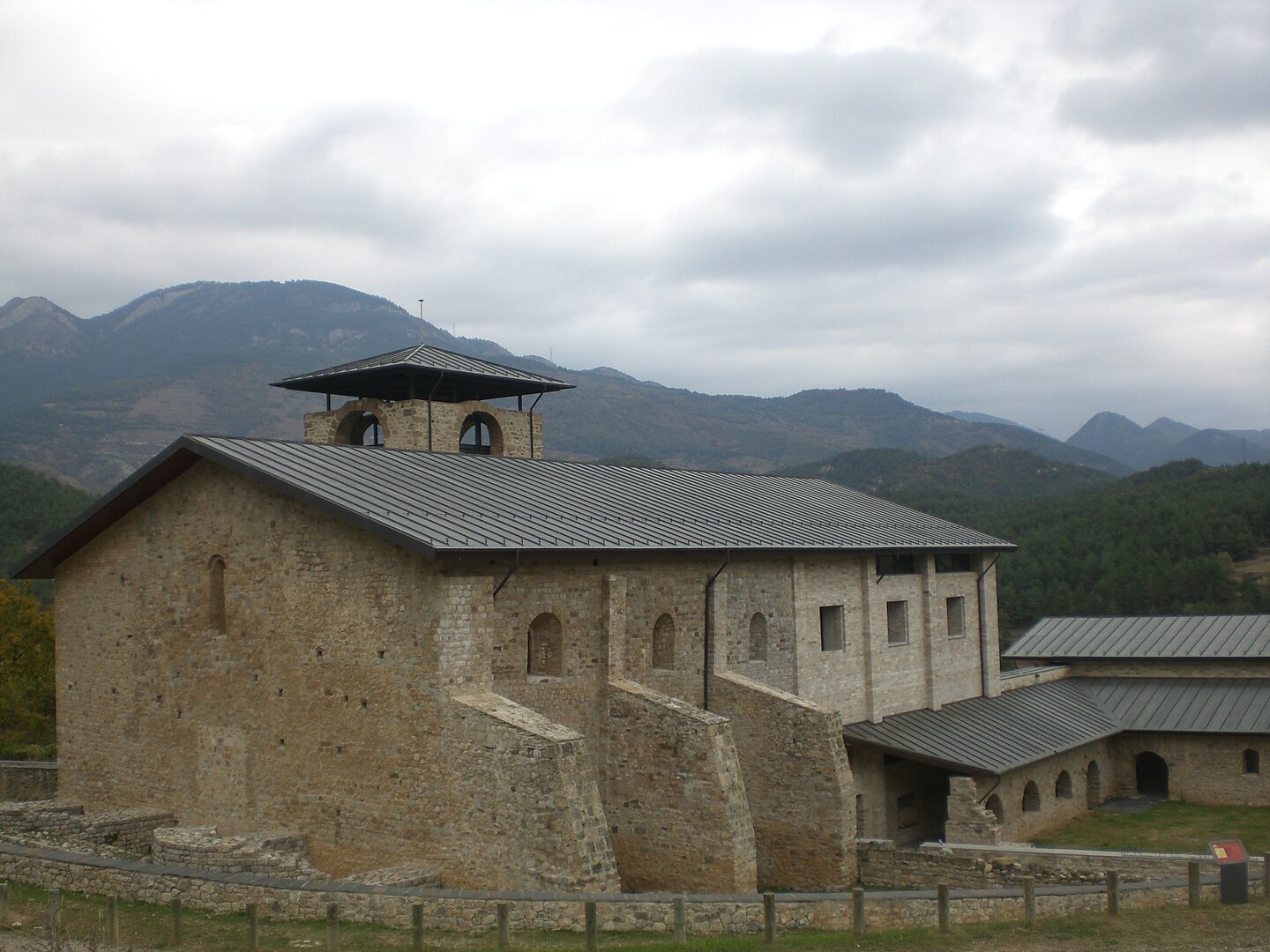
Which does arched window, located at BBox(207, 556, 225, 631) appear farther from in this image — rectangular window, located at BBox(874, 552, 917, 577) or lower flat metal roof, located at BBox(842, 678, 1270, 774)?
rectangular window, located at BBox(874, 552, 917, 577)

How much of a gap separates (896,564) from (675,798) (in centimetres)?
1071

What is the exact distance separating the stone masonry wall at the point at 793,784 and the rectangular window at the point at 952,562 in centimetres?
926

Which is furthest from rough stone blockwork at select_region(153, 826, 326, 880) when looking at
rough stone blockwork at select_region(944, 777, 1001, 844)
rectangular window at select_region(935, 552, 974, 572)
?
rectangular window at select_region(935, 552, 974, 572)

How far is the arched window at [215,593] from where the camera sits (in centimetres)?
1802

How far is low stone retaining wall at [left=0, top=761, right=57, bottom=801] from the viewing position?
2348 cm

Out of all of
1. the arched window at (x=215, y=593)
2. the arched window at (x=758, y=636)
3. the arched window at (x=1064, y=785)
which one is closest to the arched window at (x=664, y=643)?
the arched window at (x=758, y=636)

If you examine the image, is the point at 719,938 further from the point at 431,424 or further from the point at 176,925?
the point at 431,424

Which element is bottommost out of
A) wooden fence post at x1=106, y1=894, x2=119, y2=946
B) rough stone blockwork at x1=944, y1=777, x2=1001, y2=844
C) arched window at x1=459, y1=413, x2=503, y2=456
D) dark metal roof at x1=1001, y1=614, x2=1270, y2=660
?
rough stone blockwork at x1=944, y1=777, x2=1001, y2=844

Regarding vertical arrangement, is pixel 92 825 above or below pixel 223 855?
below

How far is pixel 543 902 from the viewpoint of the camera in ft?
42.2

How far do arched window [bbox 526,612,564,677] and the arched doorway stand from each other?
18921mm

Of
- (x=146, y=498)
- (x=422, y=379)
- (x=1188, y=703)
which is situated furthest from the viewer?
(x=1188, y=703)

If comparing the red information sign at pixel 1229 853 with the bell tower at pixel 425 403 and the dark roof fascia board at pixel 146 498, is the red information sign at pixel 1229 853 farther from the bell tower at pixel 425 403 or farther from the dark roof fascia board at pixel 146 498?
the bell tower at pixel 425 403

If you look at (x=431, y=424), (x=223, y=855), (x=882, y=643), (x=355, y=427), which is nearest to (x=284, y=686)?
(x=223, y=855)
